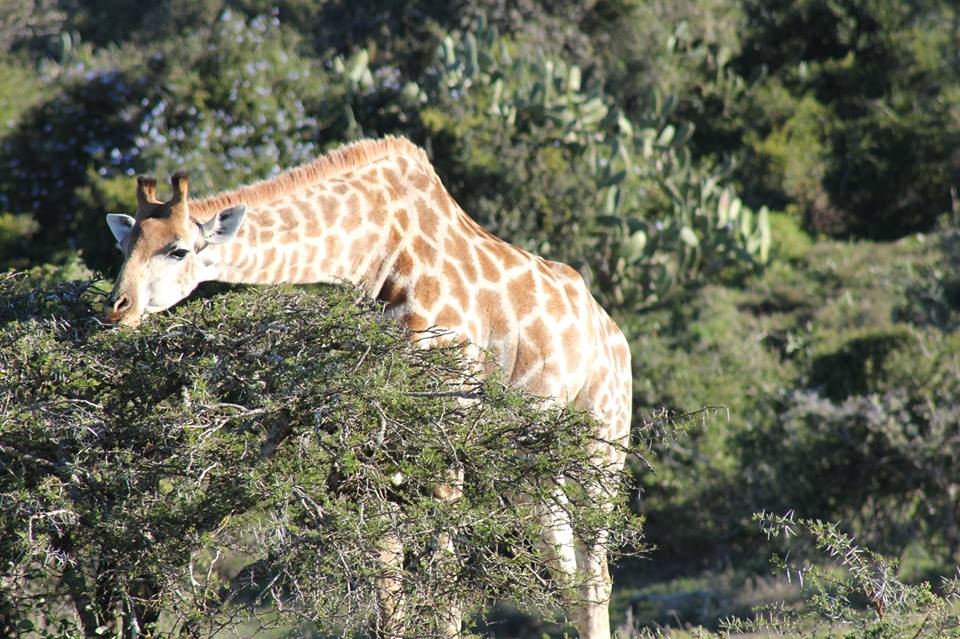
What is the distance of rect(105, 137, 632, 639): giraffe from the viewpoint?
6.09 m

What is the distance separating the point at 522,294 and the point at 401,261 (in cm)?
79

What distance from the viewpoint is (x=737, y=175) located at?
755 inches

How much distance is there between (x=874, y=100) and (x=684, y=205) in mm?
5730

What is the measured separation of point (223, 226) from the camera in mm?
6195

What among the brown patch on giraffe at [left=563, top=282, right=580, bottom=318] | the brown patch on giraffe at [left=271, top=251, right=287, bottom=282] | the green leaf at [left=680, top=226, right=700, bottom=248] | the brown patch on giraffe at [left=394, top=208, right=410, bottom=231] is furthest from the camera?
the green leaf at [left=680, top=226, right=700, bottom=248]

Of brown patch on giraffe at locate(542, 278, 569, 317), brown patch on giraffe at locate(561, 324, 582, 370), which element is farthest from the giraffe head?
brown patch on giraffe at locate(561, 324, 582, 370)

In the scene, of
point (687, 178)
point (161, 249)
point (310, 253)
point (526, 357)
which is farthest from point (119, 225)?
point (687, 178)

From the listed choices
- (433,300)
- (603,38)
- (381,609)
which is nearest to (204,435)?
(381,609)

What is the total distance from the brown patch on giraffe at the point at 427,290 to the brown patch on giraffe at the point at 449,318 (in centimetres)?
8

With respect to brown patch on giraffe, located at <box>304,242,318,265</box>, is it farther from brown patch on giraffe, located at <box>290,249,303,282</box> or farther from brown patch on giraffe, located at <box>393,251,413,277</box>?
brown patch on giraffe, located at <box>393,251,413,277</box>

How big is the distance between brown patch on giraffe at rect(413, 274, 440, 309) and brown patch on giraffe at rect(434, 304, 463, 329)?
77 millimetres

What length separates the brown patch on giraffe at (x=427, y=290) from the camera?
270 inches

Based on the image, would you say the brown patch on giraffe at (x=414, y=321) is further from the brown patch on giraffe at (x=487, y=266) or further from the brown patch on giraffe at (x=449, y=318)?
the brown patch on giraffe at (x=487, y=266)

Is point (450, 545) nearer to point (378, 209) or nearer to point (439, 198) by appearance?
point (378, 209)
